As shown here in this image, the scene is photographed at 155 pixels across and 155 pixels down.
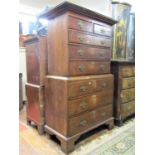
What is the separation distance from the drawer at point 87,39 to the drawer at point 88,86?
412 mm

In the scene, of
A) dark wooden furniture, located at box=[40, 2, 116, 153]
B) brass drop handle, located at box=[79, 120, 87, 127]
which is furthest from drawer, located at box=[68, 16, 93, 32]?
brass drop handle, located at box=[79, 120, 87, 127]

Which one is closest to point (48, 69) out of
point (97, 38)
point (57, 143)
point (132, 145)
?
point (97, 38)

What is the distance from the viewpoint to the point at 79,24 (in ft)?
5.59

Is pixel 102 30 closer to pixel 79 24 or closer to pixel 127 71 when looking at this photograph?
pixel 79 24

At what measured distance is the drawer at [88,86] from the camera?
5.34ft

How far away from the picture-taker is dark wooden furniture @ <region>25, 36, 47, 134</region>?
1.98m

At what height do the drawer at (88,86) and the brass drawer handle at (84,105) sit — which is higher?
the drawer at (88,86)

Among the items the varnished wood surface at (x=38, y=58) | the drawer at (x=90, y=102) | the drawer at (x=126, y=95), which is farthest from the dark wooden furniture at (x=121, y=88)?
the varnished wood surface at (x=38, y=58)

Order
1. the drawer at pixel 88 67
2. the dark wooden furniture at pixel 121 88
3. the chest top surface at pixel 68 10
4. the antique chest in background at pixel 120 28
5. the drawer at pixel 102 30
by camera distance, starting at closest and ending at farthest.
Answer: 1. the chest top surface at pixel 68 10
2. the drawer at pixel 88 67
3. the drawer at pixel 102 30
4. the dark wooden furniture at pixel 121 88
5. the antique chest in background at pixel 120 28

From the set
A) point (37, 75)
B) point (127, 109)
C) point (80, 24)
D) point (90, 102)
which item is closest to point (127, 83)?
point (127, 109)

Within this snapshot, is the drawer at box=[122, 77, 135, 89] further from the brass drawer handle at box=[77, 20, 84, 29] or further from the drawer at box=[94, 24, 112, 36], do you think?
the brass drawer handle at box=[77, 20, 84, 29]

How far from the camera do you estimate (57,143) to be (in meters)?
1.81

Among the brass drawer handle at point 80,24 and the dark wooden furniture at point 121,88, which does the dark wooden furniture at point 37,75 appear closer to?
the brass drawer handle at point 80,24

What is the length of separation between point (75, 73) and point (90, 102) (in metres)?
0.40
